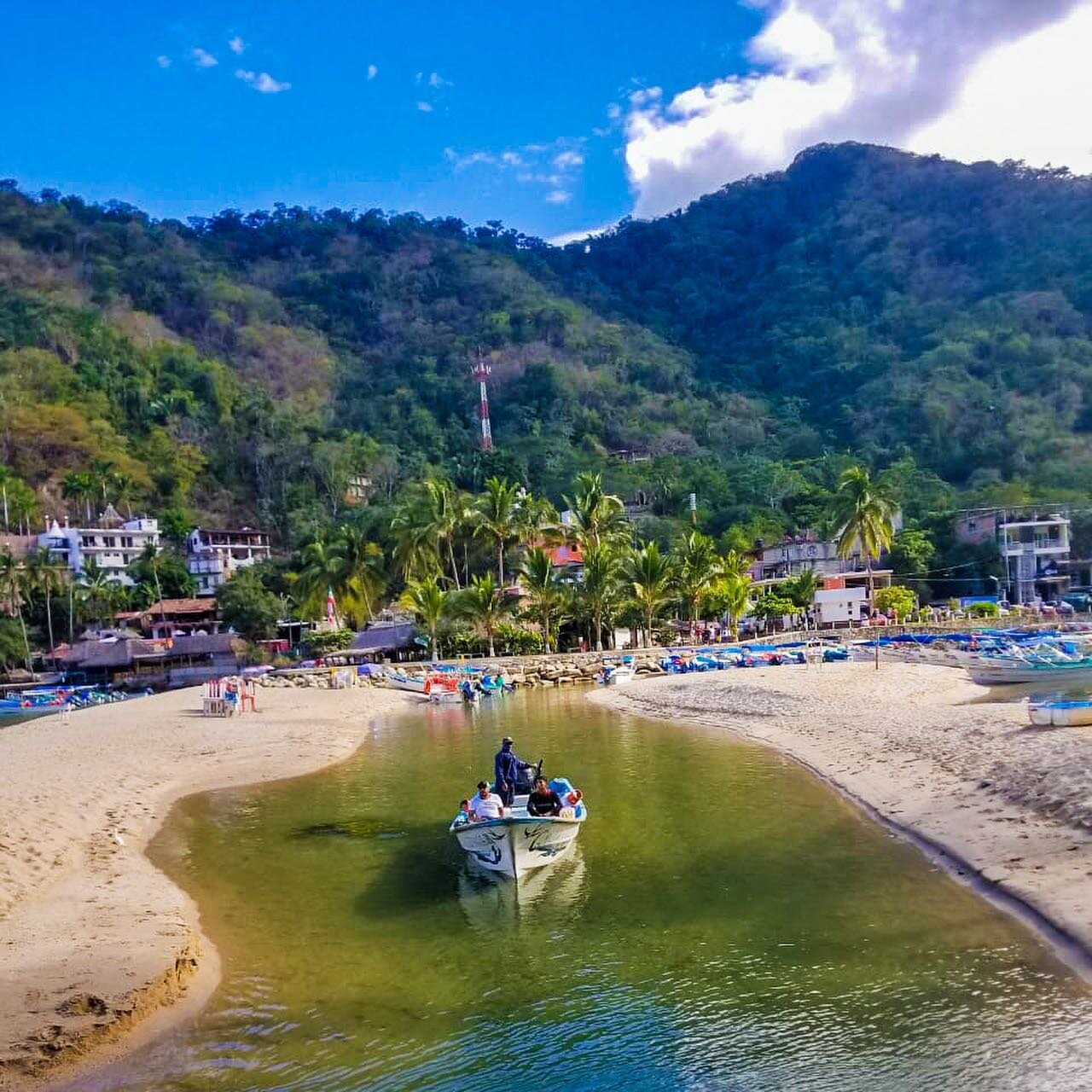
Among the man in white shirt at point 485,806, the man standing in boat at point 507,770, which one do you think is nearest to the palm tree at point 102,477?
the man standing in boat at point 507,770

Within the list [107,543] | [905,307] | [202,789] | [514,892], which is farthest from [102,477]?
[905,307]

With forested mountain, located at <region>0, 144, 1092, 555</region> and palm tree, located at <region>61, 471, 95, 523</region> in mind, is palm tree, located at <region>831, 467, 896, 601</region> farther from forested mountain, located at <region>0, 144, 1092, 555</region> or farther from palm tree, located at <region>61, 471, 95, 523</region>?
palm tree, located at <region>61, 471, 95, 523</region>

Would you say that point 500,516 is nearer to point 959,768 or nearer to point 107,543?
point 959,768

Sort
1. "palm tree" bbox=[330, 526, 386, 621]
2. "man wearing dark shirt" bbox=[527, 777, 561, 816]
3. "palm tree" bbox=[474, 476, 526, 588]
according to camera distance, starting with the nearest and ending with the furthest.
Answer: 1. "man wearing dark shirt" bbox=[527, 777, 561, 816]
2. "palm tree" bbox=[474, 476, 526, 588]
3. "palm tree" bbox=[330, 526, 386, 621]

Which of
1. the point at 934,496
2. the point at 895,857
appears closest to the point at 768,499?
the point at 934,496

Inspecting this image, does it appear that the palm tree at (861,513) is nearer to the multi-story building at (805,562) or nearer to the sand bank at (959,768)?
A: the multi-story building at (805,562)

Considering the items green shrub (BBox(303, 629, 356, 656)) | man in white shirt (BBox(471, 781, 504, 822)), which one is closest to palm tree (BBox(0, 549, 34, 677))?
green shrub (BBox(303, 629, 356, 656))

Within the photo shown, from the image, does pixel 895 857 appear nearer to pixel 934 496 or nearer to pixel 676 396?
pixel 934 496
